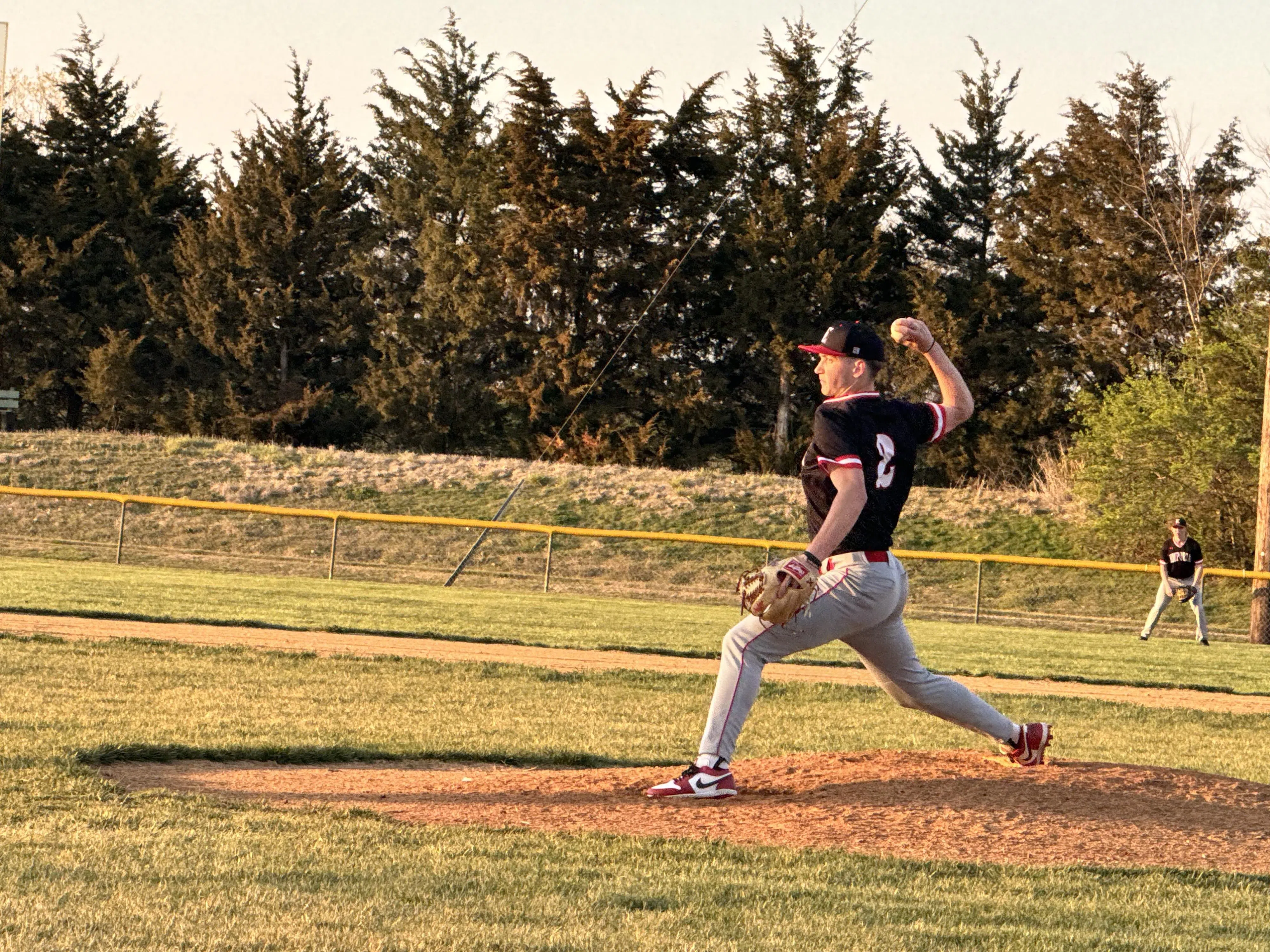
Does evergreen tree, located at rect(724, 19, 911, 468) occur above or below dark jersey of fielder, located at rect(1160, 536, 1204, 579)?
above

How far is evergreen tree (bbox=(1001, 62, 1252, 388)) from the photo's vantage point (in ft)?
131

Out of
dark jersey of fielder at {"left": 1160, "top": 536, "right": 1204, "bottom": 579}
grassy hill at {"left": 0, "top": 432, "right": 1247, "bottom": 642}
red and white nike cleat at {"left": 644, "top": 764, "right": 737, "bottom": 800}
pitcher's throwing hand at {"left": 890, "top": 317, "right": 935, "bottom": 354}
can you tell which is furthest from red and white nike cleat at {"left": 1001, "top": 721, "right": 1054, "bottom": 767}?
grassy hill at {"left": 0, "top": 432, "right": 1247, "bottom": 642}

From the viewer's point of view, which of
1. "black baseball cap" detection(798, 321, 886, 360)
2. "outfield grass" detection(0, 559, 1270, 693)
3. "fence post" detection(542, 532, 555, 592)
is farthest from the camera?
"fence post" detection(542, 532, 555, 592)

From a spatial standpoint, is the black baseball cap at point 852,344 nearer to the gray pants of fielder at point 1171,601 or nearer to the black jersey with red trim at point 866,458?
the black jersey with red trim at point 866,458

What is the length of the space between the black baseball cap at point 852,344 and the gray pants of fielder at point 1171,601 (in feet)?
52.8

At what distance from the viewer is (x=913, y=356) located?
40969mm

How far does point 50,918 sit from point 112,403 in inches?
1697

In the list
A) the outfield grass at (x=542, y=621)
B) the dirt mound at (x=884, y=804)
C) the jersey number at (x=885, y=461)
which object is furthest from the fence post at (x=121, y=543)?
the jersey number at (x=885, y=461)

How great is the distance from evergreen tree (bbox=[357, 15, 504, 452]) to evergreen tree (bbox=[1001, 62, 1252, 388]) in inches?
600

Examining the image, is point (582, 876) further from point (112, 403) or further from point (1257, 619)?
point (112, 403)

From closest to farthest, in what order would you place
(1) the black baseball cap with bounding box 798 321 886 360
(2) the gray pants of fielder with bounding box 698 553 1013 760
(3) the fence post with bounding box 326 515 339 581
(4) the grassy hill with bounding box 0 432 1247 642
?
(2) the gray pants of fielder with bounding box 698 553 1013 760, (1) the black baseball cap with bounding box 798 321 886 360, (3) the fence post with bounding box 326 515 339 581, (4) the grassy hill with bounding box 0 432 1247 642

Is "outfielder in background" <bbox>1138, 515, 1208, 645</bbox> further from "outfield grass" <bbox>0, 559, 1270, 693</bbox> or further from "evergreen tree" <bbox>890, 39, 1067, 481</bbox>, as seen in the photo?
"evergreen tree" <bbox>890, 39, 1067, 481</bbox>

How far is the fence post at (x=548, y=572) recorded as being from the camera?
77.6 ft

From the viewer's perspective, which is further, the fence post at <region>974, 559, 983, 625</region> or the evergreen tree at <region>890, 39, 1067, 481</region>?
the evergreen tree at <region>890, 39, 1067, 481</region>
